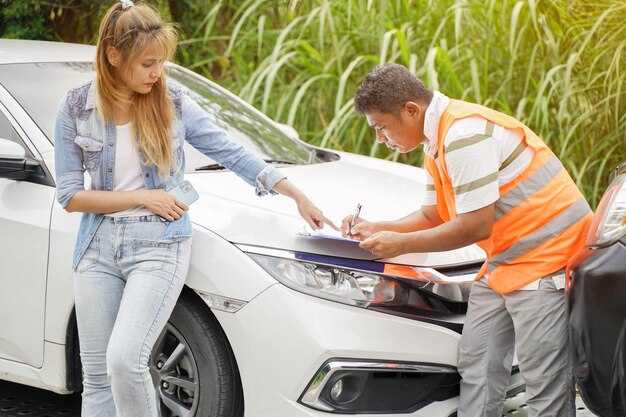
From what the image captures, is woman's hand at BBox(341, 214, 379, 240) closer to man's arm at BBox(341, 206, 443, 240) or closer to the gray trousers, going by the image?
man's arm at BBox(341, 206, 443, 240)

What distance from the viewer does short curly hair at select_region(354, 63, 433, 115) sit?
3127 millimetres

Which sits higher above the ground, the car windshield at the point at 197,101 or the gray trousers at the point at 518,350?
the car windshield at the point at 197,101

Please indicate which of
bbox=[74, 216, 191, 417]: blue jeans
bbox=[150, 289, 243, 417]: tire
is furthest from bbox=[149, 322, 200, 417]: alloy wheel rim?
bbox=[74, 216, 191, 417]: blue jeans

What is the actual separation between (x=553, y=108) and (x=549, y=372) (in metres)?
3.35

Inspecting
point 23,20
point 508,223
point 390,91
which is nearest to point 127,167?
point 390,91

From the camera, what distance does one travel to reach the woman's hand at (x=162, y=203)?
3.14 m

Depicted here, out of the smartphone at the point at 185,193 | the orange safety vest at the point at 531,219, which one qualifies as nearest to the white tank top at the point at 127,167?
the smartphone at the point at 185,193

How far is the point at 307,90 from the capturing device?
6637mm

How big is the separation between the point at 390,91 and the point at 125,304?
1.07 metres

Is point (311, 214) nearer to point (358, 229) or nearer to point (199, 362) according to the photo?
point (358, 229)

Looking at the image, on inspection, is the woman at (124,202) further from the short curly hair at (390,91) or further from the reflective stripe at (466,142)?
the reflective stripe at (466,142)

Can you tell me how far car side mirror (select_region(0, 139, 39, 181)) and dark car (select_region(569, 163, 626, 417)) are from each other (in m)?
1.98

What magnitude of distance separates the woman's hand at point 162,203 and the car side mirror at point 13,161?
2.27 feet

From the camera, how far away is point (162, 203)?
10.3 feet
